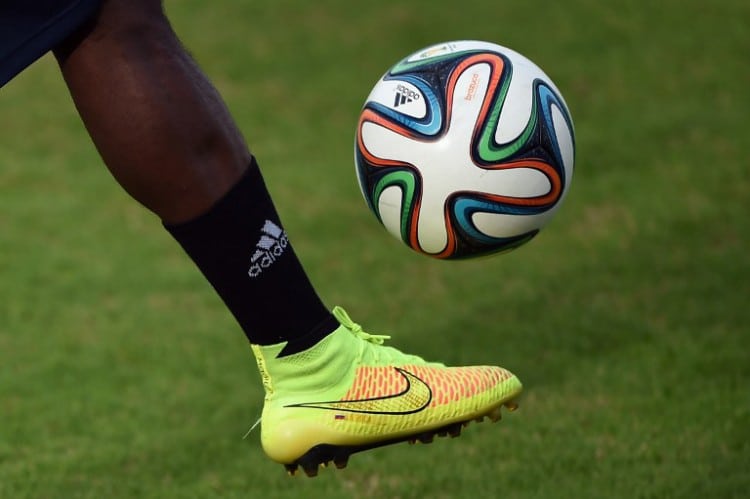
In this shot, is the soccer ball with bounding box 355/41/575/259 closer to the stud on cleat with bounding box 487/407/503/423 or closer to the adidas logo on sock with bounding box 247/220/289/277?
the stud on cleat with bounding box 487/407/503/423

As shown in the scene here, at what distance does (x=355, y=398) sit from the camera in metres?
2.57

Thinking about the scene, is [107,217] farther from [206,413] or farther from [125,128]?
[125,128]

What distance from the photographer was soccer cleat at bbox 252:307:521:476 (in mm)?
2502

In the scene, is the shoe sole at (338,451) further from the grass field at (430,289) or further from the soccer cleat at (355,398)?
the grass field at (430,289)

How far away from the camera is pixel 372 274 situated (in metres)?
5.90

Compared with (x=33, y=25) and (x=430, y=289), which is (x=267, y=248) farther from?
(x=430, y=289)

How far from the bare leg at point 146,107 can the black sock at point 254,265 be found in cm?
5

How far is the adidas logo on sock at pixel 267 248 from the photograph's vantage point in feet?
7.85

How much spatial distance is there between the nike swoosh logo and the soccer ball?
532mm

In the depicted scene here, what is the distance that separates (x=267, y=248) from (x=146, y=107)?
39 cm

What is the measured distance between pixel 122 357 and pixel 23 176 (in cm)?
295

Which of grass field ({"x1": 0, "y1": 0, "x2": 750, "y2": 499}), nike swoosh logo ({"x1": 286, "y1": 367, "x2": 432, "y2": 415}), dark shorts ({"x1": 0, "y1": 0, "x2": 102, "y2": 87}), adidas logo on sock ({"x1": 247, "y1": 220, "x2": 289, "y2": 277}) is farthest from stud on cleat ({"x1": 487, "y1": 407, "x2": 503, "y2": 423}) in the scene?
dark shorts ({"x1": 0, "y1": 0, "x2": 102, "y2": 87})

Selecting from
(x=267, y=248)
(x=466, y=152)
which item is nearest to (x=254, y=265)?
(x=267, y=248)

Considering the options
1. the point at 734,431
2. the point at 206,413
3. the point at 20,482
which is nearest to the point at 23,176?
the point at 206,413
